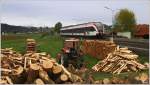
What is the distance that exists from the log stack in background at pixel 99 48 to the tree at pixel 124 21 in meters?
40.3

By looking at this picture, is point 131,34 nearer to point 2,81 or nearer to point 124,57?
point 124,57

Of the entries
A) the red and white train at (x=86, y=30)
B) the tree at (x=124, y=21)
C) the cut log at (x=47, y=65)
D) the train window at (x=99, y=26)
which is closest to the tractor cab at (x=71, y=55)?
the cut log at (x=47, y=65)

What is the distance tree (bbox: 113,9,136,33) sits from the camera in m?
68.2

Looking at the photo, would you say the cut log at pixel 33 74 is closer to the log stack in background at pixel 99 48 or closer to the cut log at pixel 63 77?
the cut log at pixel 63 77

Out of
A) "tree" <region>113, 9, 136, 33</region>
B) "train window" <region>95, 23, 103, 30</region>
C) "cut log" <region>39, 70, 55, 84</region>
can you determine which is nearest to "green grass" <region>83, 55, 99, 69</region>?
"cut log" <region>39, 70, 55, 84</region>

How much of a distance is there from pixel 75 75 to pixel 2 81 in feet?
7.91

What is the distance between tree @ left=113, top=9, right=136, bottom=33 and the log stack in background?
40.3m

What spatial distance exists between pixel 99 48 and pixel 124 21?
47.1 meters

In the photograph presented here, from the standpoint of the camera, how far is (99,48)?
82.4 ft

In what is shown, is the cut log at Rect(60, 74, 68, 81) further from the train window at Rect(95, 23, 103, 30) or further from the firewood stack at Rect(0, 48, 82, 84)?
the train window at Rect(95, 23, 103, 30)

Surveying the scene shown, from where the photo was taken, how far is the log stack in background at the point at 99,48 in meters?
23.8

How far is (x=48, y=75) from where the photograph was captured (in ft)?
39.9

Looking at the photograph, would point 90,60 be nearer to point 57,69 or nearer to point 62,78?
A: point 57,69

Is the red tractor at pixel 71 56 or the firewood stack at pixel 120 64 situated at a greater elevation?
the red tractor at pixel 71 56
